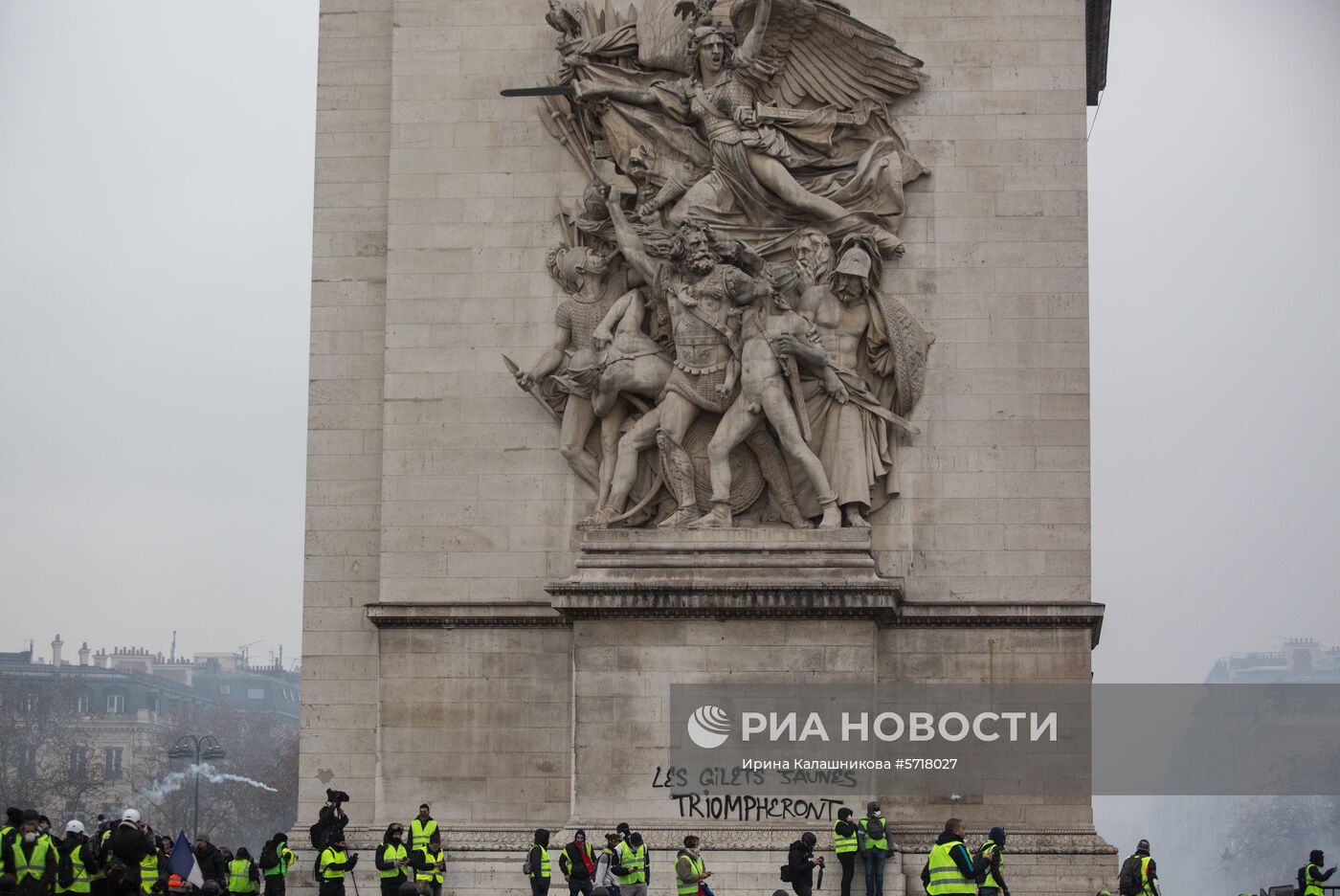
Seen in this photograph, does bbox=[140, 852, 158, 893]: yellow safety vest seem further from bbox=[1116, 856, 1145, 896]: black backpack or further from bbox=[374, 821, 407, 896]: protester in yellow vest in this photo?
bbox=[1116, 856, 1145, 896]: black backpack

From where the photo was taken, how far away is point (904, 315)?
3409cm

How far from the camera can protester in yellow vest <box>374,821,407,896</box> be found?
3169cm

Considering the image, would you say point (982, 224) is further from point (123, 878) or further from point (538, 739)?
point (123, 878)

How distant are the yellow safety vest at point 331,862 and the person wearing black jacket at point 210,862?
1631 mm

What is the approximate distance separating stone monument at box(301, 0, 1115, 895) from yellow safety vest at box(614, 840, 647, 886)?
7.39ft

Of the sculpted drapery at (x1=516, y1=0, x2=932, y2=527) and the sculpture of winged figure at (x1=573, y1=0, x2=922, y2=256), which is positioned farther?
the sculpture of winged figure at (x1=573, y1=0, x2=922, y2=256)

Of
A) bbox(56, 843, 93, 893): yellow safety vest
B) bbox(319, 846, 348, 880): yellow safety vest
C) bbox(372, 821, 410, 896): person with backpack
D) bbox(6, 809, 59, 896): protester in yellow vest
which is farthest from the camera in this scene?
bbox(372, 821, 410, 896): person with backpack

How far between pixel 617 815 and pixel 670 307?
22.6ft

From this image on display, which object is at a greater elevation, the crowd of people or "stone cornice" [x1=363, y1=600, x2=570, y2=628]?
"stone cornice" [x1=363, y1=600, x2=570, y2=628]

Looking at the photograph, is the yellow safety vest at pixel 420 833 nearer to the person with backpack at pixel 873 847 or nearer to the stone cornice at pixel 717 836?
the stone cornice at pixel 717 836

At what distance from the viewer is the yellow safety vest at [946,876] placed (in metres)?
27.5

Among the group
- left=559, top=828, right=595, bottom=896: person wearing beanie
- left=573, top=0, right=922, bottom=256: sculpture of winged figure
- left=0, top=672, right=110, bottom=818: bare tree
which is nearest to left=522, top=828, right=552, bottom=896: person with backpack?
left=559, top=828, right=595, bottom=896: person wearing beanie

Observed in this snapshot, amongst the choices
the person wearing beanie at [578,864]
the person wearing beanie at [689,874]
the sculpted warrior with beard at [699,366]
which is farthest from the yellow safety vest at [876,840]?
the sculpted warrior with beard at [699,366]

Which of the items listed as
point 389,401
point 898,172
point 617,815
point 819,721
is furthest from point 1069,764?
point 389,401
